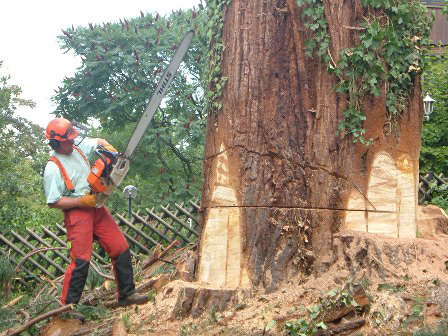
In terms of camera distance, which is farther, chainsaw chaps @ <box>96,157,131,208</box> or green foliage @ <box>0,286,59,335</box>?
green foliage @ <box>0,286,59,335</box>

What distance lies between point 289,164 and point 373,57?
38.7 inches

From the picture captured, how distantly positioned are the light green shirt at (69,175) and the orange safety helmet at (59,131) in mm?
178

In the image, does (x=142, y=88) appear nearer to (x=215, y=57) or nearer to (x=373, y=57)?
(x=215, y=57)

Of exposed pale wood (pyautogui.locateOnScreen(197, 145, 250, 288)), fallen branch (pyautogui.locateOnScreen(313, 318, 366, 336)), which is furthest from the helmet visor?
fallen branch (pyautogui.locateOnScreen(313, 318, 366, 336))

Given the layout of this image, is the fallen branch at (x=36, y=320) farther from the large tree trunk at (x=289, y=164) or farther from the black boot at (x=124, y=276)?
the large tree trunk at (x=289, y=164)

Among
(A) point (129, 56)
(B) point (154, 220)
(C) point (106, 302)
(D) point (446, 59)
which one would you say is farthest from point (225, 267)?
(D) point (446, 59)

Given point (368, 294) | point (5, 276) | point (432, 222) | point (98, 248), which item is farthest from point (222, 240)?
point (98, 248)

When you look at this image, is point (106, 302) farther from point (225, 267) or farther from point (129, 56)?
point (129, 56)

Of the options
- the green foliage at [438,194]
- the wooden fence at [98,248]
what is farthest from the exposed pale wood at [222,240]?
the green foliage at [438,194]

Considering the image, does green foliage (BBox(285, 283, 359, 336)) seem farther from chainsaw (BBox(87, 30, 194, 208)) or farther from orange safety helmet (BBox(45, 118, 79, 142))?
orange safety helmet (BBox(45, 118, 79, 142))

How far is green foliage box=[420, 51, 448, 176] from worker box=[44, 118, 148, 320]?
31.5 feet

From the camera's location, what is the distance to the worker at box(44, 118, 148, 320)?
220 inches

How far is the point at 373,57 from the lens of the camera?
16.1ft

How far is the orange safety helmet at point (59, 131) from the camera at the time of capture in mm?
5609
